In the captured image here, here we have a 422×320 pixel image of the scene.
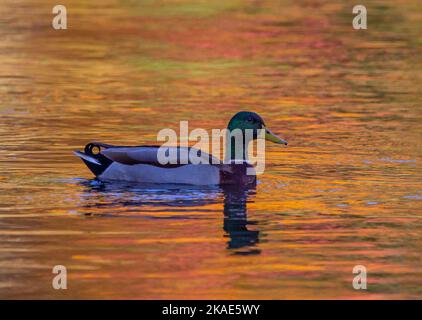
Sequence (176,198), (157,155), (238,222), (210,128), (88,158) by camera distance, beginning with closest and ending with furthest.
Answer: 1. (238,222)
2. (176,198)
3. (157,155)
4. (88,158)
5. (210,128)

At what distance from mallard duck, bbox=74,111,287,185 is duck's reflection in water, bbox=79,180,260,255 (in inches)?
4.4

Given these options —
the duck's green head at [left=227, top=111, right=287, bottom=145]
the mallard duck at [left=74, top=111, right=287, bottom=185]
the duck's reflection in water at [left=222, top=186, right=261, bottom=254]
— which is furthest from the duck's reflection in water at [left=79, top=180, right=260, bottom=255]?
the duck's green head at [left=227, top=111, right=287, bottom=145]

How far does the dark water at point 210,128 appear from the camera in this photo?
33.5ft

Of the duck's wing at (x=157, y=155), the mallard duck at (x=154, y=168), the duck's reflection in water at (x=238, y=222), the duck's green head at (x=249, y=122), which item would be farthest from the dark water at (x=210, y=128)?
the duck's green head at (x=249, y=122)

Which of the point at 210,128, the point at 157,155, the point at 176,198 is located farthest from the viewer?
the point at 210,128

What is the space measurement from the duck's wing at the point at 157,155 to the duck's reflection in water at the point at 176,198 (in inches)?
10.6

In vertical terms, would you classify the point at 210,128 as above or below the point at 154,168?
above

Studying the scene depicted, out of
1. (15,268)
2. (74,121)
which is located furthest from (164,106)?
(15,268)

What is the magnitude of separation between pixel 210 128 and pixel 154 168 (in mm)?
3228

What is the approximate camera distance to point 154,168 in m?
13.8

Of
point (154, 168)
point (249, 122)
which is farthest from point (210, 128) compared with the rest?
point (154, 168)

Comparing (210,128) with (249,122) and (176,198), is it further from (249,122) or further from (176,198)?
(176,198)

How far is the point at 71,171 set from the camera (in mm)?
14453

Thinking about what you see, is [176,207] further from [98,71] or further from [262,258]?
[98,71]
